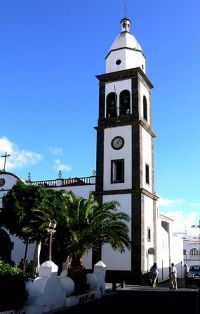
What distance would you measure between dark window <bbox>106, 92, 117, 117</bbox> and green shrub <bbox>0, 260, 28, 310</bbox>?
2256 centimetres

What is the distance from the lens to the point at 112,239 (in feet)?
88.5

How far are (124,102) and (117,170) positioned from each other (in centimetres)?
578

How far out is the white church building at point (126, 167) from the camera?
30.2 meters

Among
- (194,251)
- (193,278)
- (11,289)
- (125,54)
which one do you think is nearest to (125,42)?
(125,54)

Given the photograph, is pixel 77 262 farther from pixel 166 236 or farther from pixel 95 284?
pixel 166 236

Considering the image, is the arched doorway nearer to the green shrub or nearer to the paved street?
the paved street

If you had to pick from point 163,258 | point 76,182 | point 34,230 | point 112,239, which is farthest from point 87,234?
point 163,258

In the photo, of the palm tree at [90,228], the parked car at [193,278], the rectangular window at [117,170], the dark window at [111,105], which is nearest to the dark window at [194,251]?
the parked car at [193,278]

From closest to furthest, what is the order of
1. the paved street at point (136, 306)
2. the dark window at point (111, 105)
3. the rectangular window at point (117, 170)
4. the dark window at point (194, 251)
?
1. the paved street at point (136, 306)
2. the rectangular window at point (117, 170)
3. the dark window at point (111, 105)
4. the dark window at point (194, 251)

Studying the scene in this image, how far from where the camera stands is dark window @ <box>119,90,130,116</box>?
3412 cm

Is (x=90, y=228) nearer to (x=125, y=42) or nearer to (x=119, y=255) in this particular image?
(x=119, y=255)

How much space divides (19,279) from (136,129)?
21131 mm

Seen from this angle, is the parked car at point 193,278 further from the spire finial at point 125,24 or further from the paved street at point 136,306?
the spire finial at point 125,24

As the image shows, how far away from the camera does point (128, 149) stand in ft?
107
